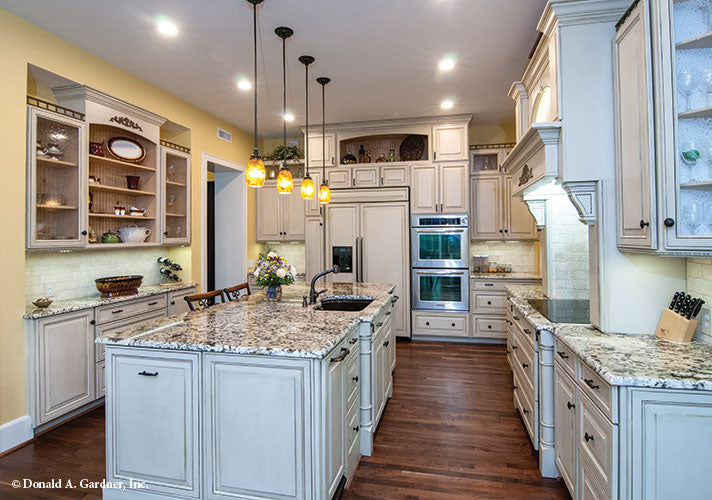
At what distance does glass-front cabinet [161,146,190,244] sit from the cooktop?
3.79 metres


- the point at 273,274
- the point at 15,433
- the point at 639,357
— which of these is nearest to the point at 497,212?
the point at 273,274

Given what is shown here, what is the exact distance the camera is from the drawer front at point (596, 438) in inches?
57.8

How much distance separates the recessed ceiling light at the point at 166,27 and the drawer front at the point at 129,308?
2.31 metres

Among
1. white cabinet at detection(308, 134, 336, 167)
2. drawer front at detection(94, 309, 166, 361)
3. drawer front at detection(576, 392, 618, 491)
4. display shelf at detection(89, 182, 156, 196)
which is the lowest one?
drawer front at detection(576, 392, 618, 491)

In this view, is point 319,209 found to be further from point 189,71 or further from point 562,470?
point 562,470

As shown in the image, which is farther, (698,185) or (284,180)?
(284,180)

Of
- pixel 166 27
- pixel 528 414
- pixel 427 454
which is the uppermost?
pixel 166 27

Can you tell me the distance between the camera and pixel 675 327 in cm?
190

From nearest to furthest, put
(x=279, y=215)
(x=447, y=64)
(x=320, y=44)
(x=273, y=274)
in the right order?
(x=273, y=274) → (x=320, y=44) → (x=447, y=64) → (x=279, y=215)

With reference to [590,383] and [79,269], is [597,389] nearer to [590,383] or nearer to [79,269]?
[590,383]

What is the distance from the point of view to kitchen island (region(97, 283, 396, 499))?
1.72m

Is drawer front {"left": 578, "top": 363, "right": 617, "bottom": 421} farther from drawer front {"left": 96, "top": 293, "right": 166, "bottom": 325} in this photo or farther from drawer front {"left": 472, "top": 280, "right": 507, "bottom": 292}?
drawer front {"left": 96, "top": 293, "right": 166, "bottom": 325}

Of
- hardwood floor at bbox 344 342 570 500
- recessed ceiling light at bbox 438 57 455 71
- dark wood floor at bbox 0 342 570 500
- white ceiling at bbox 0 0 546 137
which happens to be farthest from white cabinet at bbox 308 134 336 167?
dark wood floor at bbox 0 342 570 500

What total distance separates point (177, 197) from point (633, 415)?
456 centimetres
